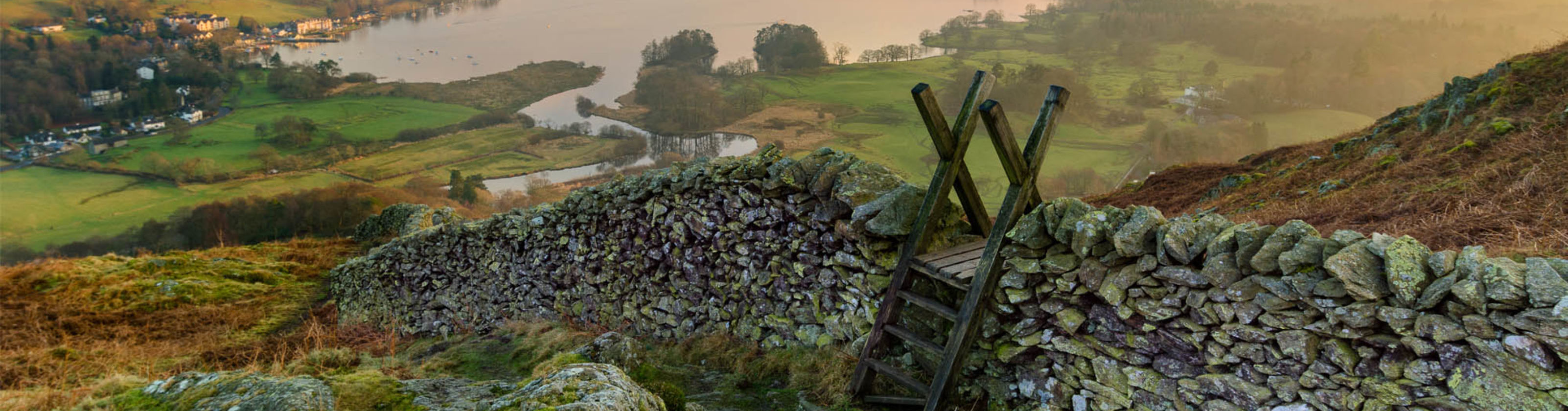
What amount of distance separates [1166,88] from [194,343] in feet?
165

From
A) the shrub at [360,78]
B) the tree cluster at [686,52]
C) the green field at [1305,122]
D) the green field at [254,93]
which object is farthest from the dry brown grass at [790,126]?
the green field at [254,93]

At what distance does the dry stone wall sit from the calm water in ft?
131

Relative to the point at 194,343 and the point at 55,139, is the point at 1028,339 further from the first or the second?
the point at 55,139

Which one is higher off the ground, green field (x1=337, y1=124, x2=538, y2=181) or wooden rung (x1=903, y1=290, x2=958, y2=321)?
wooden rung (x1=903, y1=290, x2=958, y2=321)

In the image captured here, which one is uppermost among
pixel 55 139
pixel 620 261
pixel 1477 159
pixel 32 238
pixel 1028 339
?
pixel 1477 159

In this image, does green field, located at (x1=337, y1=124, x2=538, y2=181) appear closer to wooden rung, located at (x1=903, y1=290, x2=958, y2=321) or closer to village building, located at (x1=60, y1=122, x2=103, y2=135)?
village building, located at (x1=60, y1=122, x2=103, y2=135)

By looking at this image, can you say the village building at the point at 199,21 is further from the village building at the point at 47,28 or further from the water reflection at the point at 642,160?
the water reflection at the point at 642,160

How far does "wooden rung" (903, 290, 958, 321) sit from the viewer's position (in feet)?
18.3

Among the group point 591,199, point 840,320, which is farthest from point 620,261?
point 840,320

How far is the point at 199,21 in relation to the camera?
3108 inches

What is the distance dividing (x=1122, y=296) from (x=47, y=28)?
100890 millimetres

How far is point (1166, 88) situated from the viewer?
4700 centimetres

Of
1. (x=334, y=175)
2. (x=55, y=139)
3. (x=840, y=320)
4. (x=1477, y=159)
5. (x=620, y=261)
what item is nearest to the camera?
(x=840, y=320)

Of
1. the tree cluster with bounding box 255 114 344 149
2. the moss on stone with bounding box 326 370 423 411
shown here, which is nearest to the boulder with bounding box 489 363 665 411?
the moss on stone with bounding box 326 370 423 411
